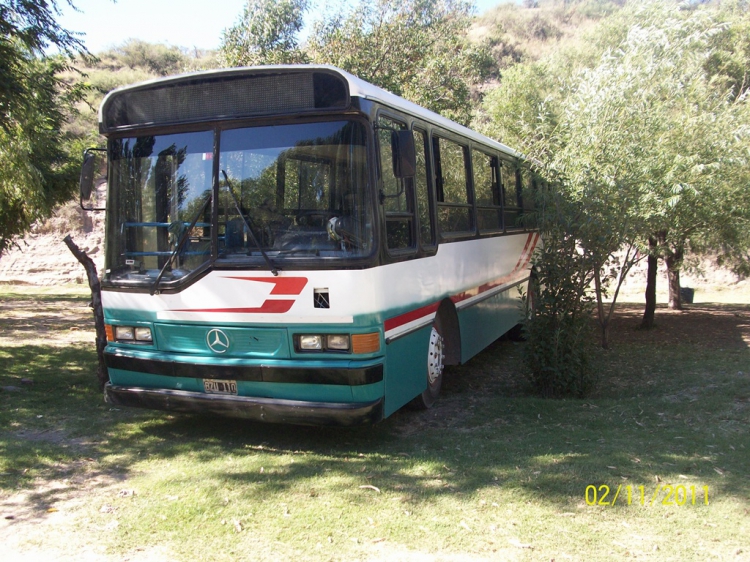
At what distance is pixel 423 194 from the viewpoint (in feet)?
21.6

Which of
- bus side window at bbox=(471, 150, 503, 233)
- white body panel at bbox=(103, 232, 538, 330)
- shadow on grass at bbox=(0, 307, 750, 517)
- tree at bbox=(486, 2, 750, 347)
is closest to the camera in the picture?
shadow on grass at bbox=(0, 307, 750, 517)

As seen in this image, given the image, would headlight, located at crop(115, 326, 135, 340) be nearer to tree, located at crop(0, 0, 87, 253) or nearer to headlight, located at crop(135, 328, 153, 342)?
headlight, located at crop(135, 328, 153, 342)

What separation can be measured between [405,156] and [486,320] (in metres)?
3.85

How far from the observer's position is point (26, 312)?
599 inches

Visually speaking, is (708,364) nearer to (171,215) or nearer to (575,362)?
(575,362)

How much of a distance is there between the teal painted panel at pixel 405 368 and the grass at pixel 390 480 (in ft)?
1.30

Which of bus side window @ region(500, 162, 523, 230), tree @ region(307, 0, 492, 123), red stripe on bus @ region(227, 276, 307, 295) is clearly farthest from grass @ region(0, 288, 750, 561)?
tree @ region(307, 0, 492, 123)

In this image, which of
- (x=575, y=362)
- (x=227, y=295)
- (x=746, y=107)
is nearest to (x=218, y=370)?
(x=227, y=295)

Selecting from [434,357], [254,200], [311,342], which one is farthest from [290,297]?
[434,357]

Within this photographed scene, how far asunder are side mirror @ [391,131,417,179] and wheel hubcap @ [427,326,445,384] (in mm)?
1904

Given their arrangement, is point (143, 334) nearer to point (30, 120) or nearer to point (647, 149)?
point (30, 120)

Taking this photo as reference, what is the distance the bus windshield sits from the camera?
209 inches

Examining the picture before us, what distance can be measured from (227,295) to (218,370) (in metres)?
0.60

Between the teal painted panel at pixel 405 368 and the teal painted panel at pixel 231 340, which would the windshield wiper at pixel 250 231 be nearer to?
the teal painted panel at pixel 231 340
